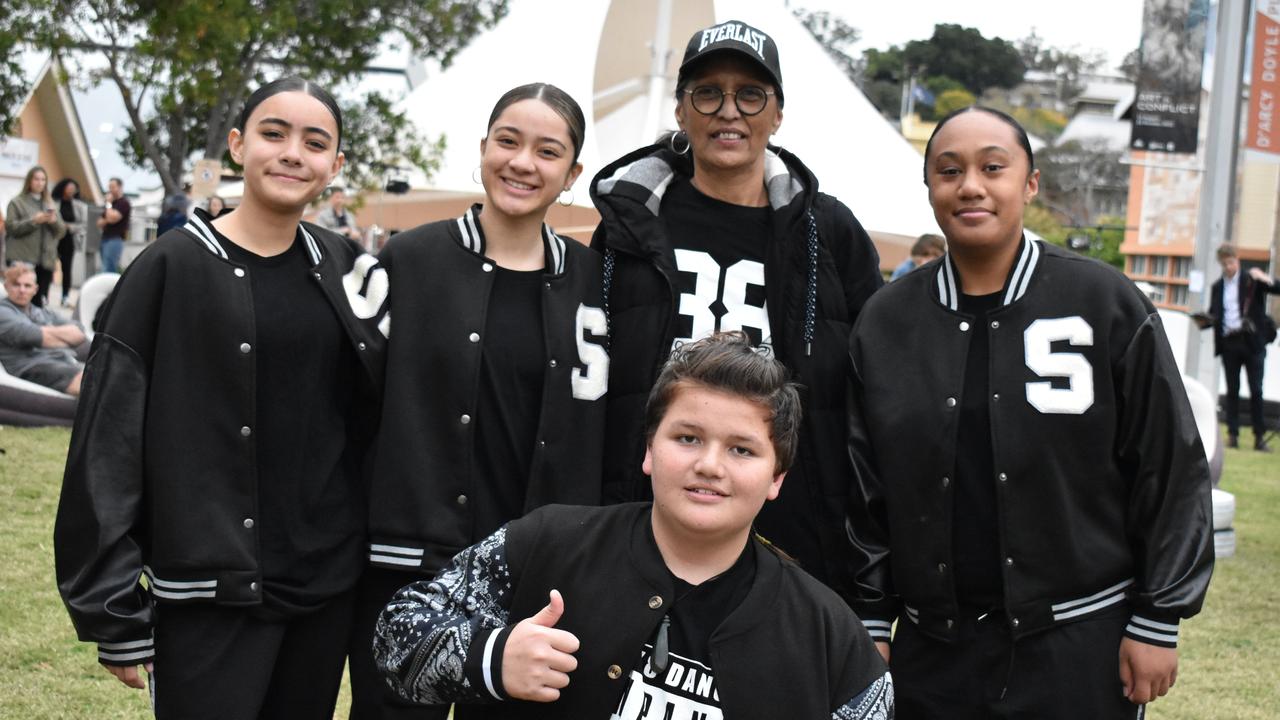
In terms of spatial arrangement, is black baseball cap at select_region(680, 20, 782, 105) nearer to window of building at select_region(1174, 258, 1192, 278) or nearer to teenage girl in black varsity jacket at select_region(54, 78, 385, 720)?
teenage girl in black varsity jacket at select_region(54, 78, 385, 720)

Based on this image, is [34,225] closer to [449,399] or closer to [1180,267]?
[449,399]

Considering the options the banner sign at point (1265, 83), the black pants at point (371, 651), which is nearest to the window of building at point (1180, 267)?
the banner sign at point (1265, 83)

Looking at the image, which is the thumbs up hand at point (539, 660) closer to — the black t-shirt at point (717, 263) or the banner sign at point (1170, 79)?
the black t-shirt at point (717, 263)

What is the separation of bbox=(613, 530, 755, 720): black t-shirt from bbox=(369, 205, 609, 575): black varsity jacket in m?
0.73

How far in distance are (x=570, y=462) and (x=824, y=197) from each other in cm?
100

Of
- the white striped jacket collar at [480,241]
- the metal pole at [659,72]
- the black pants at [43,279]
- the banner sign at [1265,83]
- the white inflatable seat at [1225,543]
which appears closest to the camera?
the white striped jacket collar at [480,241]

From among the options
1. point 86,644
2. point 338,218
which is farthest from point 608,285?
point 338,218

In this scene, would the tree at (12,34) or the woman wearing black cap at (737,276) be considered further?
the tree at (12,34)

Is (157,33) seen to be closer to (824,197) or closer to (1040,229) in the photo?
(824,197)

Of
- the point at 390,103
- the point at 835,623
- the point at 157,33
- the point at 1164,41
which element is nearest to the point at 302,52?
the point at 390,103

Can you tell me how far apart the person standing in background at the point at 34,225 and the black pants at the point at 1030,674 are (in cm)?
1394

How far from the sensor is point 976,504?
2916mm

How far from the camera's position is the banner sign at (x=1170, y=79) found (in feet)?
43.5

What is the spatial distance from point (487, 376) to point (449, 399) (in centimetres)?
10
